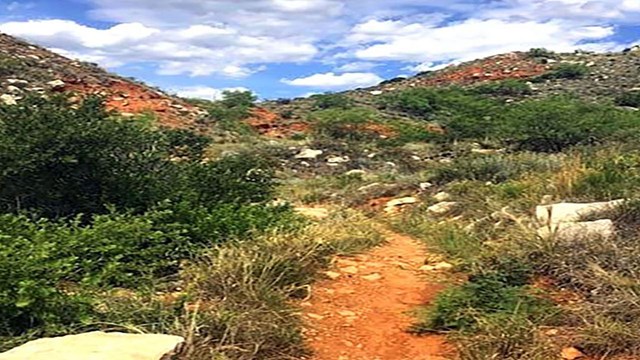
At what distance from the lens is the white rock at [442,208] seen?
10.1m

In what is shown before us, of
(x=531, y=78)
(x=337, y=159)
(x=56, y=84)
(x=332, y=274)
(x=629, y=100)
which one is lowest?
(x=332, y=274)

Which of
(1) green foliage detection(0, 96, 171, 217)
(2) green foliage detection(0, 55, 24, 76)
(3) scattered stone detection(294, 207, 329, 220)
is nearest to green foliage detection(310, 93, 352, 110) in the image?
(2) green foliage detection(0, 55, 24, 76)

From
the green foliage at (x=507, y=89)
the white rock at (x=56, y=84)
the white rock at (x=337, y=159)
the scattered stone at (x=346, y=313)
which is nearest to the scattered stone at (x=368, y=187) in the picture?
the white rock at (x=337, y=159)

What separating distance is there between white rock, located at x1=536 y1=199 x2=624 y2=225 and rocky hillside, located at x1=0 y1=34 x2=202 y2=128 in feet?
54.3

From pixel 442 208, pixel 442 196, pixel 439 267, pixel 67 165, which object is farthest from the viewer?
pixel 442 196

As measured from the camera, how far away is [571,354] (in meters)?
4.87

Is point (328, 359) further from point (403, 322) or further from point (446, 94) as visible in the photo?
point (446, 94)

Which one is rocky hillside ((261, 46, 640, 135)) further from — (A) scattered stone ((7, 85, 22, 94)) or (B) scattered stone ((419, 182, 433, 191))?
(B) scattered stone ((419, 182, 433, 191))

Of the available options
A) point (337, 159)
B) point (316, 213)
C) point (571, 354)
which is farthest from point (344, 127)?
point (571, 354)

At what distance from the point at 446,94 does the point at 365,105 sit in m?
3.52

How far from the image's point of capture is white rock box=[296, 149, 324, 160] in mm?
19000

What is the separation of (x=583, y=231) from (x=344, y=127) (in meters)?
17.5

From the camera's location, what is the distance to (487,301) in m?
5.64

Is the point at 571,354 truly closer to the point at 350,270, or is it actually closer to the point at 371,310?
the point at 371,310
